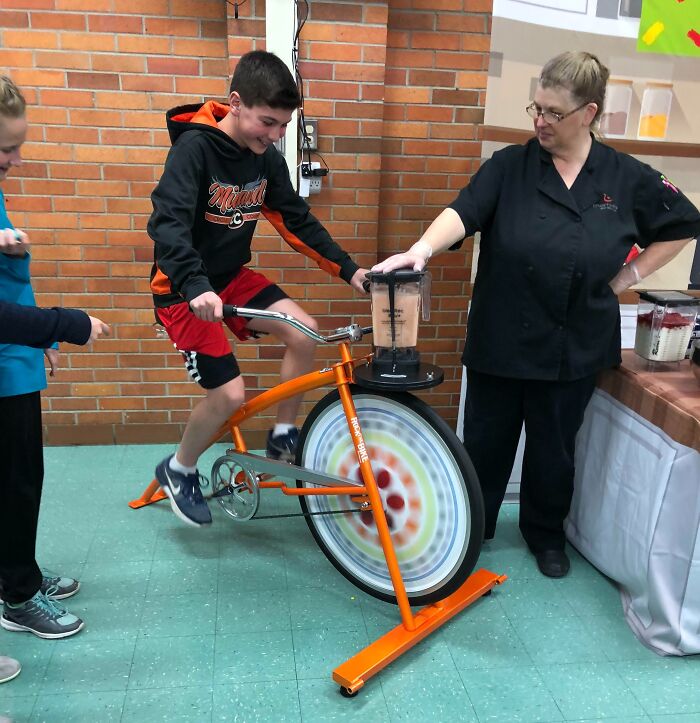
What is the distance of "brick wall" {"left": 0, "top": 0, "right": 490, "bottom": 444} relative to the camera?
2551mm

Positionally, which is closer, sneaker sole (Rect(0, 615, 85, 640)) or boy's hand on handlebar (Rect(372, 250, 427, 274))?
boy's hand on handlebar (Rect(372, 250, 427, 274))

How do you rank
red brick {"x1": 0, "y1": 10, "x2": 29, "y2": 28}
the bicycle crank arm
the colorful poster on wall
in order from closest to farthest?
the bicycle crank arm, the colorful poster on wall, red brick {"x1": 0, "y1": 10, "x2": 29, "y2": 28}

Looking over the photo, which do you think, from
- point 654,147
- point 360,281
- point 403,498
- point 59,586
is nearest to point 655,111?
point 654,147

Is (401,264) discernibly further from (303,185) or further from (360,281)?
(303,185)

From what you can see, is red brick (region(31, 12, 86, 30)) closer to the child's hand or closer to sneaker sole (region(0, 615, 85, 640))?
the child's hand

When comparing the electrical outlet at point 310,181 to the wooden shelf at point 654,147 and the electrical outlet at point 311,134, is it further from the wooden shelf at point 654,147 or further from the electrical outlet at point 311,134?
the wooden shelf at point 654,147

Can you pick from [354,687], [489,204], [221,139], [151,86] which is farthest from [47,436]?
[489,204]

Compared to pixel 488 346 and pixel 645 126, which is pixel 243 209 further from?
pixel 645 126

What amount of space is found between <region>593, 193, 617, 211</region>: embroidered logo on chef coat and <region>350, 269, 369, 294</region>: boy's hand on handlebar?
0.70m

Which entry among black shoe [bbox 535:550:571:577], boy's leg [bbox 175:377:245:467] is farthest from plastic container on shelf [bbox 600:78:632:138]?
boy's leg [bbox 175:377:245:467]

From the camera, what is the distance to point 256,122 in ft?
6.02

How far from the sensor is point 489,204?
1.93 meters

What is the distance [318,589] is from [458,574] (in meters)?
0.52

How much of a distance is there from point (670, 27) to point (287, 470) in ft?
6.92
